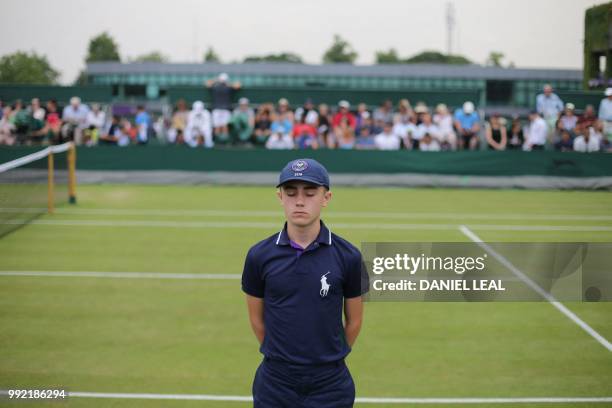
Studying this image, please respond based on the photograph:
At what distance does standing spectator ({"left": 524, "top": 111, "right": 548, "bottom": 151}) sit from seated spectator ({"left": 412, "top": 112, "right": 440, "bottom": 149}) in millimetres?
2881

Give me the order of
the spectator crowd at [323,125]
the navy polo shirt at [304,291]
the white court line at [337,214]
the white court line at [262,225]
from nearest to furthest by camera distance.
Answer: the navy polo shirt at [304,291] → the white court line at [262,225] → the white court line at [337,214] → the spectator crowd at [323,125]

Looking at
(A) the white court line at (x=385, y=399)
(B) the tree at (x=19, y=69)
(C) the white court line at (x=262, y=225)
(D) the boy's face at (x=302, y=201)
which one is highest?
(B) the tree at (x=19, y=69)

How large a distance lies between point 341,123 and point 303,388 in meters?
21.0

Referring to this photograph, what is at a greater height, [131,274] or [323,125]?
[323,125]

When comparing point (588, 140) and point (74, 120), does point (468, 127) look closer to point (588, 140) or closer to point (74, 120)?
point (588, 140)

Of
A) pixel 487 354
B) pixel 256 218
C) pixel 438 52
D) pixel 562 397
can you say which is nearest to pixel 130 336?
pixel 487 354

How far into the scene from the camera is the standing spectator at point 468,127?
2525 cm

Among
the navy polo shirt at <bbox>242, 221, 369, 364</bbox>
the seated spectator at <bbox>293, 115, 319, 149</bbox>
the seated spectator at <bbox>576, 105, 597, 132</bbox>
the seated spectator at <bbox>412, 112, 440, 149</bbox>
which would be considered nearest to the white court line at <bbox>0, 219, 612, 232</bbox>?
the seated spectator at <bbox>576, 105, 597, 132</bbox>

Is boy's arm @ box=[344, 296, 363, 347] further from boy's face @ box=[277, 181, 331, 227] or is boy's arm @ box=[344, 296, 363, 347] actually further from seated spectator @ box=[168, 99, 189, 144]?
seated spectator @ box=[168, 99, 189, 144]

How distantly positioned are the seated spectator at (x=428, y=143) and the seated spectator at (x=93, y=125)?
34.8 feet

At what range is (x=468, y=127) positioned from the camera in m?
25.3

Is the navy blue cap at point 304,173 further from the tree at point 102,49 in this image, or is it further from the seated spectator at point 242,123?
the tree at point 102,49

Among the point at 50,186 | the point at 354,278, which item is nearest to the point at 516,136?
the point at 50,186

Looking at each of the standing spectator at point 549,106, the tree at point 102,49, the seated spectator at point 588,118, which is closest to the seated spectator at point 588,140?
the seated spectator at point 588,118
